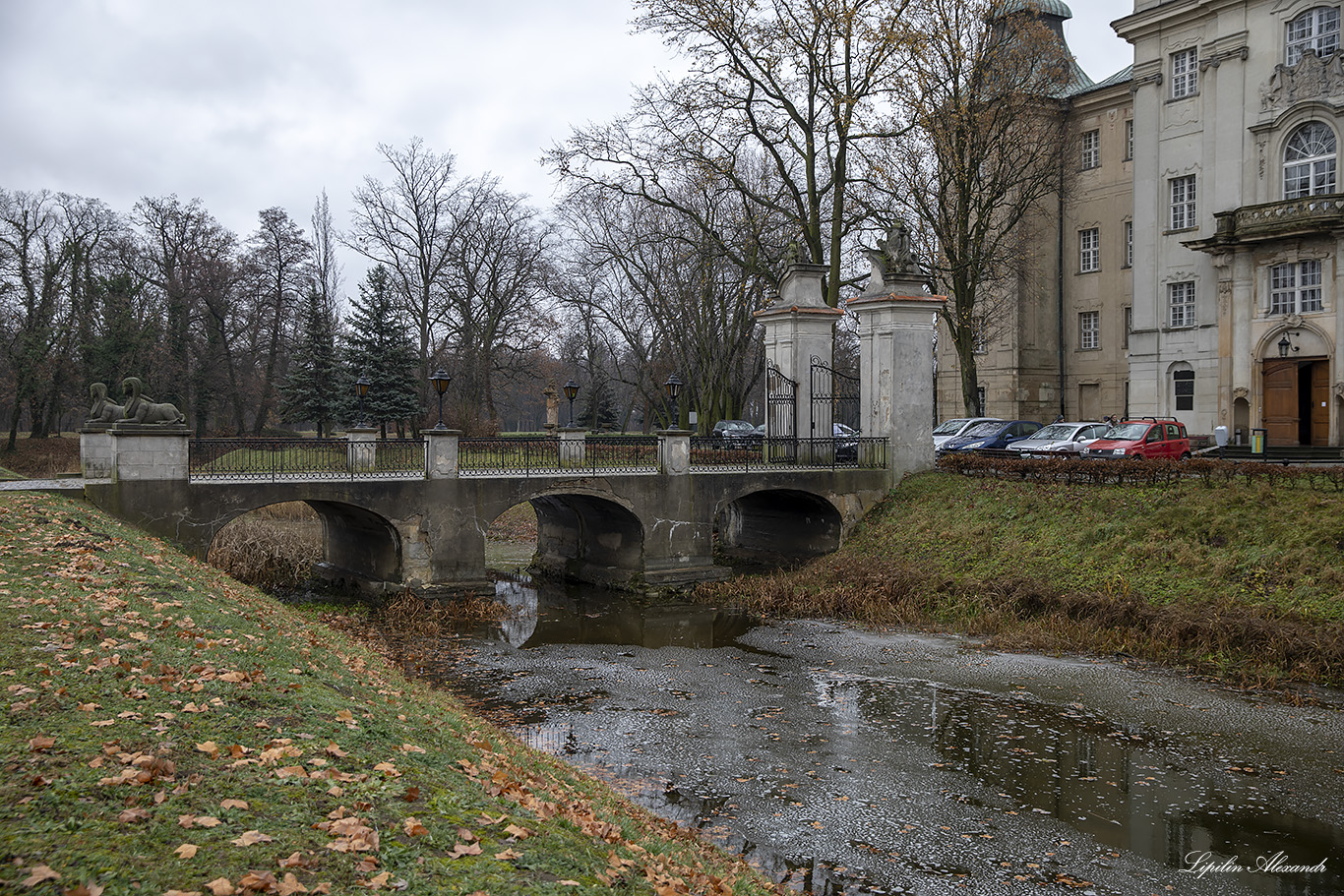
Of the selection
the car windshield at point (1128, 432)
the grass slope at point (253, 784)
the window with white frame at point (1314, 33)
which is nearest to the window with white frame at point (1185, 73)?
the window with white frame at point (1314, 33)

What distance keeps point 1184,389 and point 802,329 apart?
729 inches

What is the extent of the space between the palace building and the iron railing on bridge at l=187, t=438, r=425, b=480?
2783 cm

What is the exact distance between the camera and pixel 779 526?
25953 mm

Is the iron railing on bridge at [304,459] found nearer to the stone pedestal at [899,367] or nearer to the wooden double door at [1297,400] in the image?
the stone pedestal at [899,367]

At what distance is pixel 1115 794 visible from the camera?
9344 mm

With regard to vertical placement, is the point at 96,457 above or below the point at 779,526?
above

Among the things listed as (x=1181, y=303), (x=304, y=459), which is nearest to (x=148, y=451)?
(x=304, y=459)

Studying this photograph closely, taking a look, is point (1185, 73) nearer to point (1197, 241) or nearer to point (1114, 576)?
point (1197, 241)

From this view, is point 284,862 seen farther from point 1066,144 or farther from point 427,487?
point 1066,144

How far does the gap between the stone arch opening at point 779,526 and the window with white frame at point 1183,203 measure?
67.5 ft

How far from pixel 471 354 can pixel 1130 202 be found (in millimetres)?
29471

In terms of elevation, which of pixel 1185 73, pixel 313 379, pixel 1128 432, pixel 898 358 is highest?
pixel 1185 73

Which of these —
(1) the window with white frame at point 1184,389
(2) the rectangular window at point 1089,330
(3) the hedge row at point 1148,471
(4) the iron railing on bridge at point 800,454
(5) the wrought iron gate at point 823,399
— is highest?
(2) the rectangular window at point 1089,330

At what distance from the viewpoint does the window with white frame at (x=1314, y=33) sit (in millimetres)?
30484
